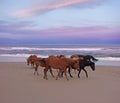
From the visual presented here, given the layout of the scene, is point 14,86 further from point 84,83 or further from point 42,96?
point 84,83

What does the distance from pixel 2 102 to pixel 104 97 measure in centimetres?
184

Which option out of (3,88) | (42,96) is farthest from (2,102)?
(3,88)

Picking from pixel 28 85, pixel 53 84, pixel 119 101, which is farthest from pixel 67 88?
pixel 119 101

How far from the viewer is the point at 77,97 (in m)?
4.64

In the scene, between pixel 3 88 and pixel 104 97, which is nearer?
pixel 104 97

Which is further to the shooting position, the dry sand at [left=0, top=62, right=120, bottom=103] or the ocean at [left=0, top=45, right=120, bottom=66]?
the ocean at [left=0, top=45, right=120, bottom=66]

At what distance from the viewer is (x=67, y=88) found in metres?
5.42

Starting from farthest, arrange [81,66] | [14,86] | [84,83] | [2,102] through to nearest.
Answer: [81,66]
[84,83]
[14,86]
[2,102]

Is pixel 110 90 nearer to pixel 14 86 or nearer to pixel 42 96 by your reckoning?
pixel 42 96

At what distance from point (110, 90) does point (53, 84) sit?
137 cm

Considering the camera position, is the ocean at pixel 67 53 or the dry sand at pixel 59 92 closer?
the dry sand at pixel 59 92

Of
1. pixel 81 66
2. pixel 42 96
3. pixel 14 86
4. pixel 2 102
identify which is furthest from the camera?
pixel 81 66

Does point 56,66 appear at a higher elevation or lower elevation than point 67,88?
higher

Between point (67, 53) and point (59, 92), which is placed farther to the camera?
point (67, 53)
